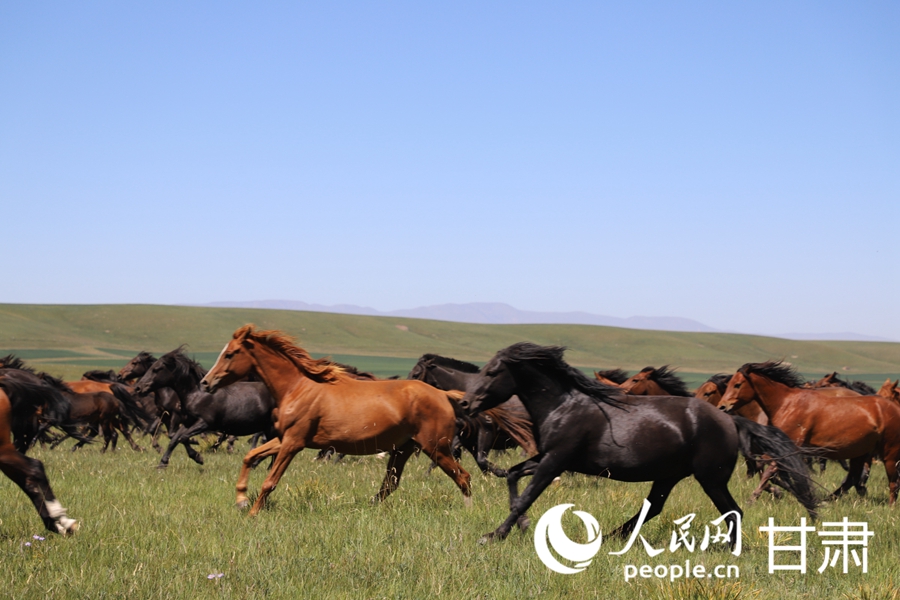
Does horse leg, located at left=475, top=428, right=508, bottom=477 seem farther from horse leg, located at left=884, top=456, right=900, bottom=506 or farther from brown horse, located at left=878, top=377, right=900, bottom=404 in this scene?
brown horse, located at left=878, top=377, right=900, bottom=404

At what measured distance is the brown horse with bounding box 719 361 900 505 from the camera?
11.4 meters

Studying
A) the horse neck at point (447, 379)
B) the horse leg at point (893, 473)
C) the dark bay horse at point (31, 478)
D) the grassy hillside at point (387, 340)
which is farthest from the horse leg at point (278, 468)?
the grassy hillside at point (387, 340)

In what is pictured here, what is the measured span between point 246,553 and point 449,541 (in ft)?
5.43

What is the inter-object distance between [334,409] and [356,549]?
2606mm

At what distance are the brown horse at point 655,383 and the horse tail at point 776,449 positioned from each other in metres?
1.35

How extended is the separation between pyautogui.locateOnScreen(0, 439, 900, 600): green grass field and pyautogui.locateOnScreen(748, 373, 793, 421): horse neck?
4.25ft

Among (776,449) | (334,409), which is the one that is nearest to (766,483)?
(776,449)

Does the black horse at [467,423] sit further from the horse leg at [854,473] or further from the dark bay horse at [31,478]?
the dark bay horse at [31,478]

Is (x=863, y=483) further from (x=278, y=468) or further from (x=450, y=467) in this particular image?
(x=278, y=468)

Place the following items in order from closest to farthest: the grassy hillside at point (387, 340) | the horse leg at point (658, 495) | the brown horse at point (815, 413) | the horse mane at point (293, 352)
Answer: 1. the horse leg at point (658, 495)
2. the horse mane at point (293, 352)
3. the brown horse at point (815, 413)
4. the grassy hillside at point (387, 340)

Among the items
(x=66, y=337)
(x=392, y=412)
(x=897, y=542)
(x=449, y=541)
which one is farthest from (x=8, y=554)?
(x=66, y=337)

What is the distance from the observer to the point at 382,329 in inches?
4963

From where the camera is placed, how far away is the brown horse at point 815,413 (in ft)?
37.4

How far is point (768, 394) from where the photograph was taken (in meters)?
11.6
